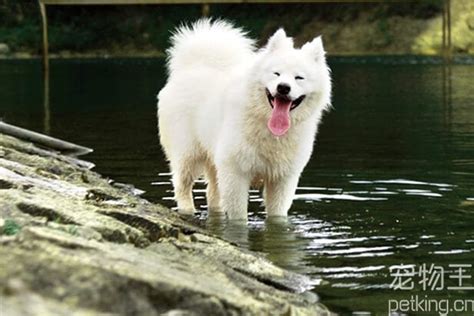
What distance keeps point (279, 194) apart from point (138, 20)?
5089cm

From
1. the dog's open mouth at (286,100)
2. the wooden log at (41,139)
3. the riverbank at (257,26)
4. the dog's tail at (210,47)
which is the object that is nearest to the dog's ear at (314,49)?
the dog's open mouth at (286,100)

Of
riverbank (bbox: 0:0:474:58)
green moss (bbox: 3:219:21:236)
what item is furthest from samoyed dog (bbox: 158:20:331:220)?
riverbank (bbox: 0:0:474:58)

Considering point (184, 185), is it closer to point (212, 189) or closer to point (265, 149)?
point (212, 189)

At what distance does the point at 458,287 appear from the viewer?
718cm

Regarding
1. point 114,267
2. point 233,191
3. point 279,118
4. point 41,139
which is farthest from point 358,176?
point 114,267

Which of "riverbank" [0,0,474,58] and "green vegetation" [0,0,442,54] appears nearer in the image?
"riverbank" [0,0,474,58]

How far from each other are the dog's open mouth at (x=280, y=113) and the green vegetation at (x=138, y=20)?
152 ft

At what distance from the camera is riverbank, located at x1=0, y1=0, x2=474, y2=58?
54.1m

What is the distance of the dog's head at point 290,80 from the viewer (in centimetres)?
922

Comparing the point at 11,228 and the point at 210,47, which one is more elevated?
the point at 210,47

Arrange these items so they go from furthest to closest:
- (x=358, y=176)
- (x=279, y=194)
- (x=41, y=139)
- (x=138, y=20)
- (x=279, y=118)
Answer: (x=138, y=20) → (x=41, y=139) → (x=358, y=176) → (x=279, y=194) → (x=279, y=118)

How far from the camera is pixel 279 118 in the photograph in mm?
9383

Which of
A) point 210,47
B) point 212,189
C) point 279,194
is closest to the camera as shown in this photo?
point 279,194

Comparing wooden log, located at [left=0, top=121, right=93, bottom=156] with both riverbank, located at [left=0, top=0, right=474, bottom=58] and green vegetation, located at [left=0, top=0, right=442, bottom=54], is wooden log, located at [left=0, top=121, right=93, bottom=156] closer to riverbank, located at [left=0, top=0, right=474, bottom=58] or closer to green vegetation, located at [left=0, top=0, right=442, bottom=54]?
riverbank, located at [left=0, top=0, right=474, bottom=58]
